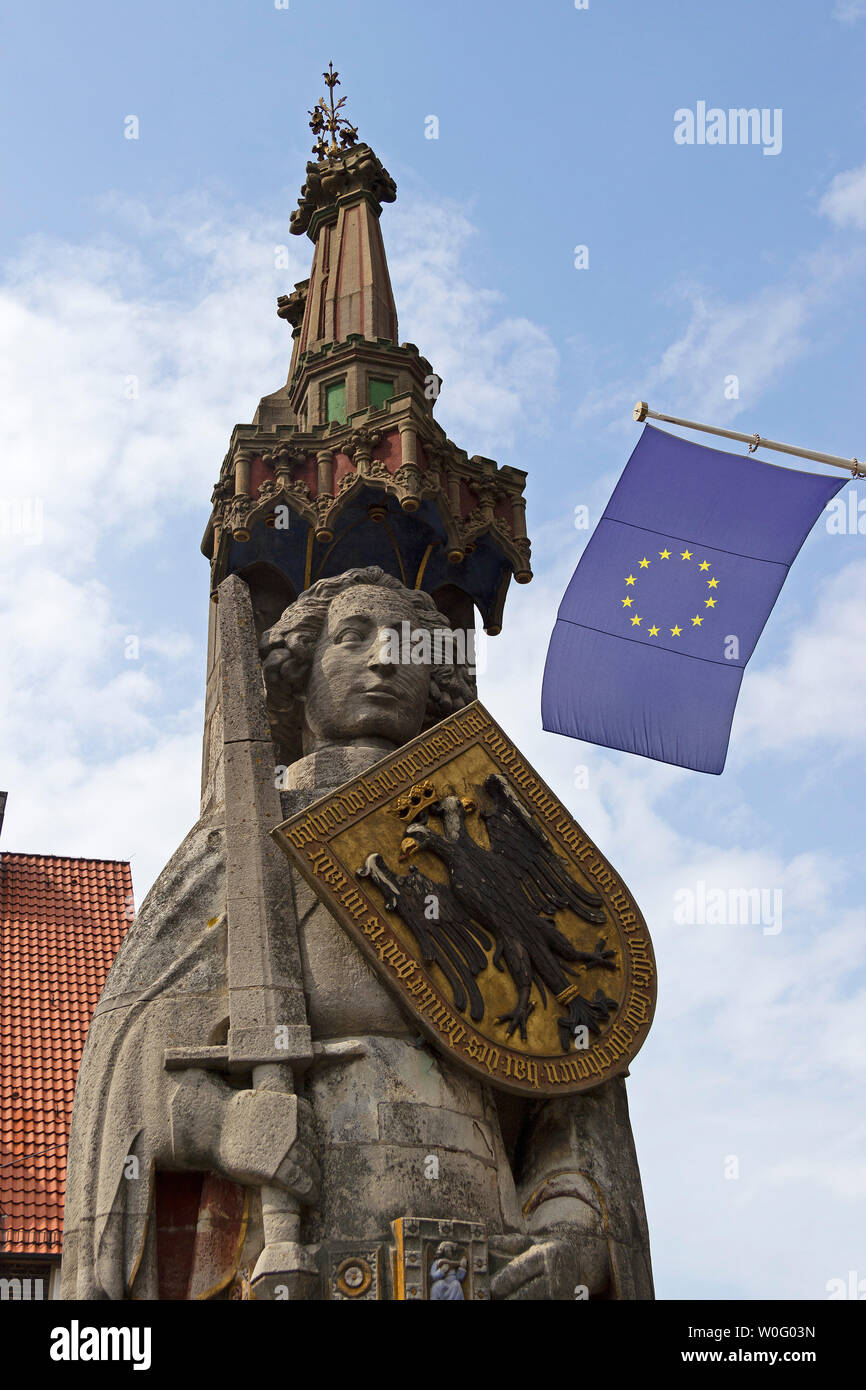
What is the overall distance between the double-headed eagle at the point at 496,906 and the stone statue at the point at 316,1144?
41cm

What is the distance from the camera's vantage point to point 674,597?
40.0 feet

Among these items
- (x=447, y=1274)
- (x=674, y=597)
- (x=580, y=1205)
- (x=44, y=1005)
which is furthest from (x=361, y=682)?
(x=44, y=1005)

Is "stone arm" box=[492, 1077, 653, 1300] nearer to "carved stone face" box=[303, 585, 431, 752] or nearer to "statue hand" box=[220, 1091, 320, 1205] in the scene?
"statue hand" box=[220, 1091, 320, 1205]

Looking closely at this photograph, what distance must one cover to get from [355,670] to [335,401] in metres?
3.12

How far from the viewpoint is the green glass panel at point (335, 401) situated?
13.6m

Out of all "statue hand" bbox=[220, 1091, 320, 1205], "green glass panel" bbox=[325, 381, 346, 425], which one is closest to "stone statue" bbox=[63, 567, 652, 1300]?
"statue hand" bbox=[220, 1091, 320, 1205]

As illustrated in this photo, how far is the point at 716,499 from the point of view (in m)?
12.2

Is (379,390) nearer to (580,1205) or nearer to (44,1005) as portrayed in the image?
(580,1205)

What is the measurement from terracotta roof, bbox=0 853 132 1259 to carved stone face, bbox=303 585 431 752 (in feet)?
19.0

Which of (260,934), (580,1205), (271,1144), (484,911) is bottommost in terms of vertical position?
(580,1205)

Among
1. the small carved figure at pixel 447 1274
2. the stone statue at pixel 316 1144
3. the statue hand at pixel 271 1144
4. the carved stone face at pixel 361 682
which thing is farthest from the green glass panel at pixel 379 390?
the small carved figure at pixel 447 1274

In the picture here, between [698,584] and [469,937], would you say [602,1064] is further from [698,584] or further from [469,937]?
[698,584]

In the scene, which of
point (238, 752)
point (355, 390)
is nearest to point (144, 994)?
point (238, 752)

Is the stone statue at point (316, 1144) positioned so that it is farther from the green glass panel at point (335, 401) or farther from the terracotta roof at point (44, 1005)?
the terracotta roof at point (44, 1005)
